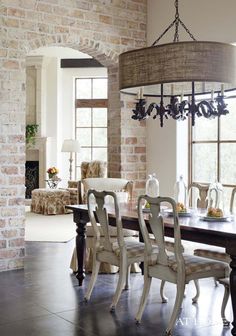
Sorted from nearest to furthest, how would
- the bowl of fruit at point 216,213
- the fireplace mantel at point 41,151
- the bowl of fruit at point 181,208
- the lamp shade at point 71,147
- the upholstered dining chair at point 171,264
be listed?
the upholstered dining chair at point 171,264
the bowl of fruit at point 216,213
the bowl of fruit at point 181,208
the lamp shade at point 71,147
the fireplace mantel at point 41,151

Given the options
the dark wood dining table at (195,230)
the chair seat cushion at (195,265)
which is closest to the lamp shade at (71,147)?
the dark wood dining table at (195,230)

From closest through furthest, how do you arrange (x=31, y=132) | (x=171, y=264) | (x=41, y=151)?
1. (x=171, y=264)
2. (x=31, y=132)
3. (x=41, y=151)

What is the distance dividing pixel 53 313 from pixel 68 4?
3627 mm

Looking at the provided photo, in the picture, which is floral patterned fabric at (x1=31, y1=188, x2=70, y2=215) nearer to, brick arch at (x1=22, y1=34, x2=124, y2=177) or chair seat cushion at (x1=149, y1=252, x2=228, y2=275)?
brick arch at (x1=22, y1=34, x2=124, y2=177)

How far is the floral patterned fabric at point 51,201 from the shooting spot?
34.1ft

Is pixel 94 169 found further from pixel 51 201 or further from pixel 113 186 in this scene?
pixel 113 186

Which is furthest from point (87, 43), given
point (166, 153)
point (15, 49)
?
point (166, 153)

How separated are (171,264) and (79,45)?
342 centimetres

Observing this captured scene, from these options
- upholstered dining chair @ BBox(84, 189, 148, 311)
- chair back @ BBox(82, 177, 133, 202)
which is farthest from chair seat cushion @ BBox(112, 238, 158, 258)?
chair back @ BBox(82, 177, 133, 202)

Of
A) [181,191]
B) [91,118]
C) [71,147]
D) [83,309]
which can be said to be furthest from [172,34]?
[91,118]

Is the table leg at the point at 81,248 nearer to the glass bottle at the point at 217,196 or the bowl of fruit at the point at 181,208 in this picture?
the bowl of fruit at the point at 181,208

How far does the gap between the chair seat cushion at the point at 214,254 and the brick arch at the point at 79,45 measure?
2933mm

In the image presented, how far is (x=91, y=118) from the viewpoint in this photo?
41.6 feet

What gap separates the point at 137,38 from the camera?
21.8 ft
